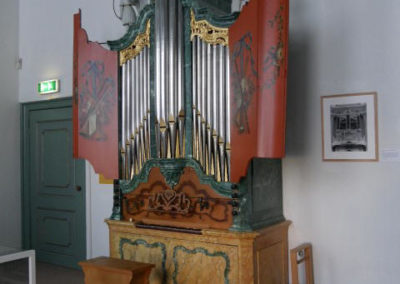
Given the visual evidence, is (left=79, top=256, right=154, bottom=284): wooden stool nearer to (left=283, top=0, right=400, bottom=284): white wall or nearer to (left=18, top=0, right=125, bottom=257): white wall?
(left=283, top=0, right=400, bottom=284): white wall

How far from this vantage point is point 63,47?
17.8 feet

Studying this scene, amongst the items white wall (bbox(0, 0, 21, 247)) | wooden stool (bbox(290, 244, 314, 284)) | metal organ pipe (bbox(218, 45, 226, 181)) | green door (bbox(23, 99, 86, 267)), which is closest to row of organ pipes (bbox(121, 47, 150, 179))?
metal organ pipe (bbox(218, 45, 226, 181))

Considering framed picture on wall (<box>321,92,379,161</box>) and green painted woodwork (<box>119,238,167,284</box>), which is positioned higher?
framed picture on wall (<box>321,92,379,161</box>)

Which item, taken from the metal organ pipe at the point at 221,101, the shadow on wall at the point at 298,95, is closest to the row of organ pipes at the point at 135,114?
the metal organ pipe at the point at 221,101

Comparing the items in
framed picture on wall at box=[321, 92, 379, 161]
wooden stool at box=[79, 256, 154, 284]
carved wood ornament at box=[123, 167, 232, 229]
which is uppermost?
framed picture on wall at box=[321, 92, 379, 161]

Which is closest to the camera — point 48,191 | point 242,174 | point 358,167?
point 242,174

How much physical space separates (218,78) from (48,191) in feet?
10.5

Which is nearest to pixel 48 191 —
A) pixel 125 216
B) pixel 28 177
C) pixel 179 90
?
pixel 28 177

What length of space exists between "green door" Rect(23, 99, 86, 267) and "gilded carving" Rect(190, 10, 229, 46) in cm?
244

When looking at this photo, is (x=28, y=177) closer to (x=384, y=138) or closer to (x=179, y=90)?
(x=179, y=90)

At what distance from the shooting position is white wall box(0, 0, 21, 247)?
224 inches

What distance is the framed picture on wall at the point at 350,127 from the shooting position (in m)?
3.44

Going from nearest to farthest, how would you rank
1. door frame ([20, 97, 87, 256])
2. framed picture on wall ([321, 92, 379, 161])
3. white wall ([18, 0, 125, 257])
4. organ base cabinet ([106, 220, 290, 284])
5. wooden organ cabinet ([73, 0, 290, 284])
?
wooden organ cabinet ([73, 0, 290, 284]), organ base cabinet ([106, 220, 290, 284]), framed picture on wall ([321, 92, 379, 161]), white wall ([18, 0, 125, 257]), door frame ([20, 97, 87, 256])

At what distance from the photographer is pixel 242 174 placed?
325 centimetres
